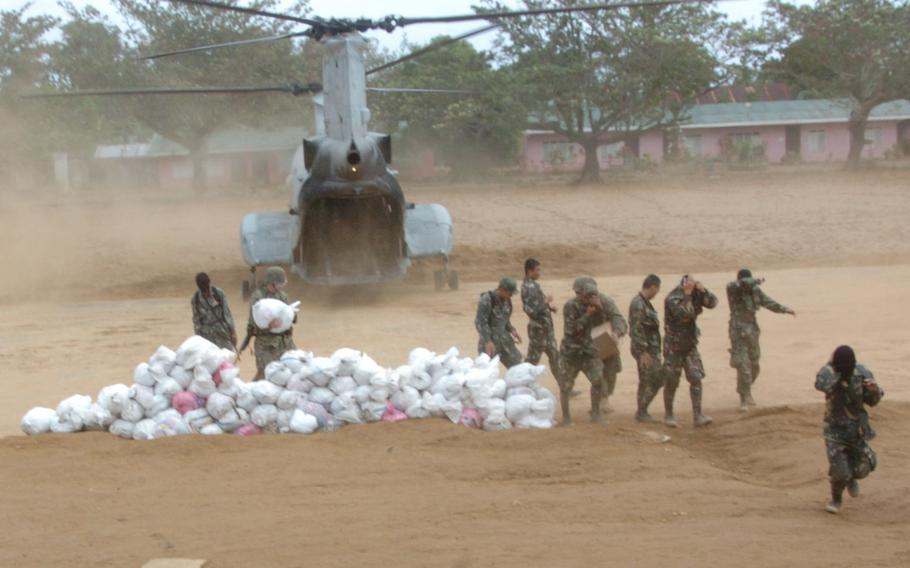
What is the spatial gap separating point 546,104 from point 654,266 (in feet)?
51.0

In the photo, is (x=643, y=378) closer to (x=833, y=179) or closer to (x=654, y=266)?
(x=654, y=266)

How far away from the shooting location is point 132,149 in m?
59.1

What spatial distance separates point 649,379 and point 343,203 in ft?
37.7

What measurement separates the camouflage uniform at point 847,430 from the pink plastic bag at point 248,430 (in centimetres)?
525

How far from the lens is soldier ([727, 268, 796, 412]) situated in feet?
42.1

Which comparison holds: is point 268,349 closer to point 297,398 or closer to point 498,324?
point 297,398

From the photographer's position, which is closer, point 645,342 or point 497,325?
point 645,342

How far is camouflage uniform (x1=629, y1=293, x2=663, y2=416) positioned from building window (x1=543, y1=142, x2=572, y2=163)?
37.2 meters

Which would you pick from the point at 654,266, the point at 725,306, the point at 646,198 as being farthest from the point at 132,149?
the point at 725,306

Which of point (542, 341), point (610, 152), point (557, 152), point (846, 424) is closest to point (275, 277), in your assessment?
point (542, 341)

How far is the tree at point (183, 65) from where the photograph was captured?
44000 millimetres

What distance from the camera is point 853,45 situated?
42156 millimetres

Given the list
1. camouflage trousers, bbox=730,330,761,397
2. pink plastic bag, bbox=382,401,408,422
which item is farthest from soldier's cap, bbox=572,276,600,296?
pink plastic bag, bbox=382,401,408,422

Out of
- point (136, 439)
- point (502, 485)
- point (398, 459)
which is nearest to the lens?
point (502, 485)
